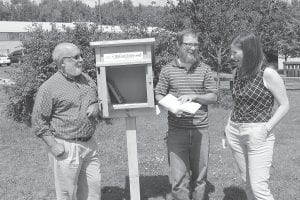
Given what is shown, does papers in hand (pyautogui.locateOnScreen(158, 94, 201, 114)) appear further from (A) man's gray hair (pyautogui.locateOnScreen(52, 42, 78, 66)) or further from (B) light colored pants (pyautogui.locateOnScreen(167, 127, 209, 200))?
(A) man's gray hair (pyautogui.locateOnScreen(52, 42, 78, 66))

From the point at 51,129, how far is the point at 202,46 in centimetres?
1010

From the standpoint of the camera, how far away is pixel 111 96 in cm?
422

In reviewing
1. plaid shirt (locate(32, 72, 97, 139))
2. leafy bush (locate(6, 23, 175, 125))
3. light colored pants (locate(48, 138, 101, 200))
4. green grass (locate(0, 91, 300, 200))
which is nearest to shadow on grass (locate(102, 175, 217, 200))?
green grass (locate(0, 91, 300, 200))

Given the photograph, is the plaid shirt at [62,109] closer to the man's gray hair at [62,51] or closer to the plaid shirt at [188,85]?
the man's gray hair at [62,51]

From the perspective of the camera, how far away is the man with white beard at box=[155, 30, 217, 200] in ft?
12.9

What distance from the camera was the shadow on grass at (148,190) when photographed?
16.5ft

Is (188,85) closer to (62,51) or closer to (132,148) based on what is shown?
(132,148)

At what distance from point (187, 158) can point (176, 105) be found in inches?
28.8

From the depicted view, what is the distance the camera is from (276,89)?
3.44 metres

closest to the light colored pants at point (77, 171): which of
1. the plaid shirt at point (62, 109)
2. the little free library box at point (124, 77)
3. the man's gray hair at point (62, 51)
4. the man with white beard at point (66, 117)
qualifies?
the man with white beard at point (66, 117)

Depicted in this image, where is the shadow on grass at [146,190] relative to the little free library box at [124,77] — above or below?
below

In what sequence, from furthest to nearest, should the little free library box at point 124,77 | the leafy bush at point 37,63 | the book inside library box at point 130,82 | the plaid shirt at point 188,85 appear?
1. the leafy bush at point 37,63
2. the book inside library box at point 130,82
3. the plaid shirt at point 188,85
4. the little free library box at point 124,77

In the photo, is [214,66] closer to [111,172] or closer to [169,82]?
[111,172]

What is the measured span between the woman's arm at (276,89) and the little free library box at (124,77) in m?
1.07
